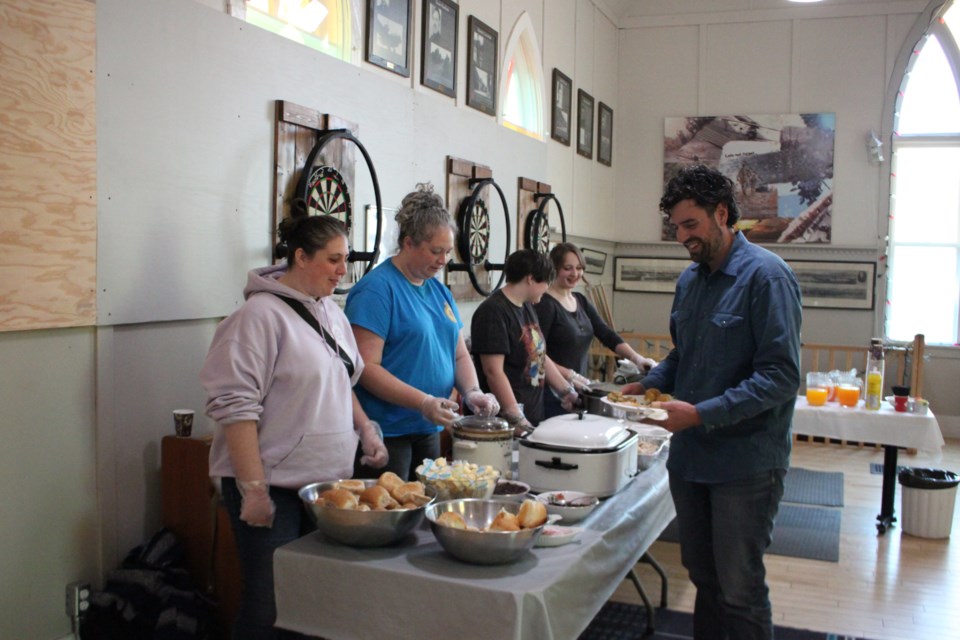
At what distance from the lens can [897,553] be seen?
4.88 metres

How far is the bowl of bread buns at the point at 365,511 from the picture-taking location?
2.12m

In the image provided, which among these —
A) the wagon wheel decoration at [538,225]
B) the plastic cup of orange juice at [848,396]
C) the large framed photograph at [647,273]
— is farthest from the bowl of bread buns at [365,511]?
the large framed photograph at [647,273]

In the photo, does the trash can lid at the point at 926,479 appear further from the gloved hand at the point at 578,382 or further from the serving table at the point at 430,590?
the serving table at the point at 430,590

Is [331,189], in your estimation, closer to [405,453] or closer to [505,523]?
[405,453]

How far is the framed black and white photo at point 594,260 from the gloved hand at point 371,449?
6.15 m

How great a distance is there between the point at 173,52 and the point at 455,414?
5.19 feet

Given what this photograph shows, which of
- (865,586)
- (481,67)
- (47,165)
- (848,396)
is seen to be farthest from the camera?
(481,67)

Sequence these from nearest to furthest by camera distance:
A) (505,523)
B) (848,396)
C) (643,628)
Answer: (505,523)
(643,628)
(848,396)

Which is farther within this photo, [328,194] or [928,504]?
[928,504]

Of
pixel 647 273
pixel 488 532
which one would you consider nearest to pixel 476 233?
pixel 488 532

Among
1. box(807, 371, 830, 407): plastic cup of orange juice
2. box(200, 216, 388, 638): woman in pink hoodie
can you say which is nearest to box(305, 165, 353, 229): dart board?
box(200, 216, 388, 638): woman in pink hoodie

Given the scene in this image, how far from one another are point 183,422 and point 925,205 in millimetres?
8123

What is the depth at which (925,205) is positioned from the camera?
29.3ft

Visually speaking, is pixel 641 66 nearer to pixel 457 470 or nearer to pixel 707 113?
pixel 707 113
